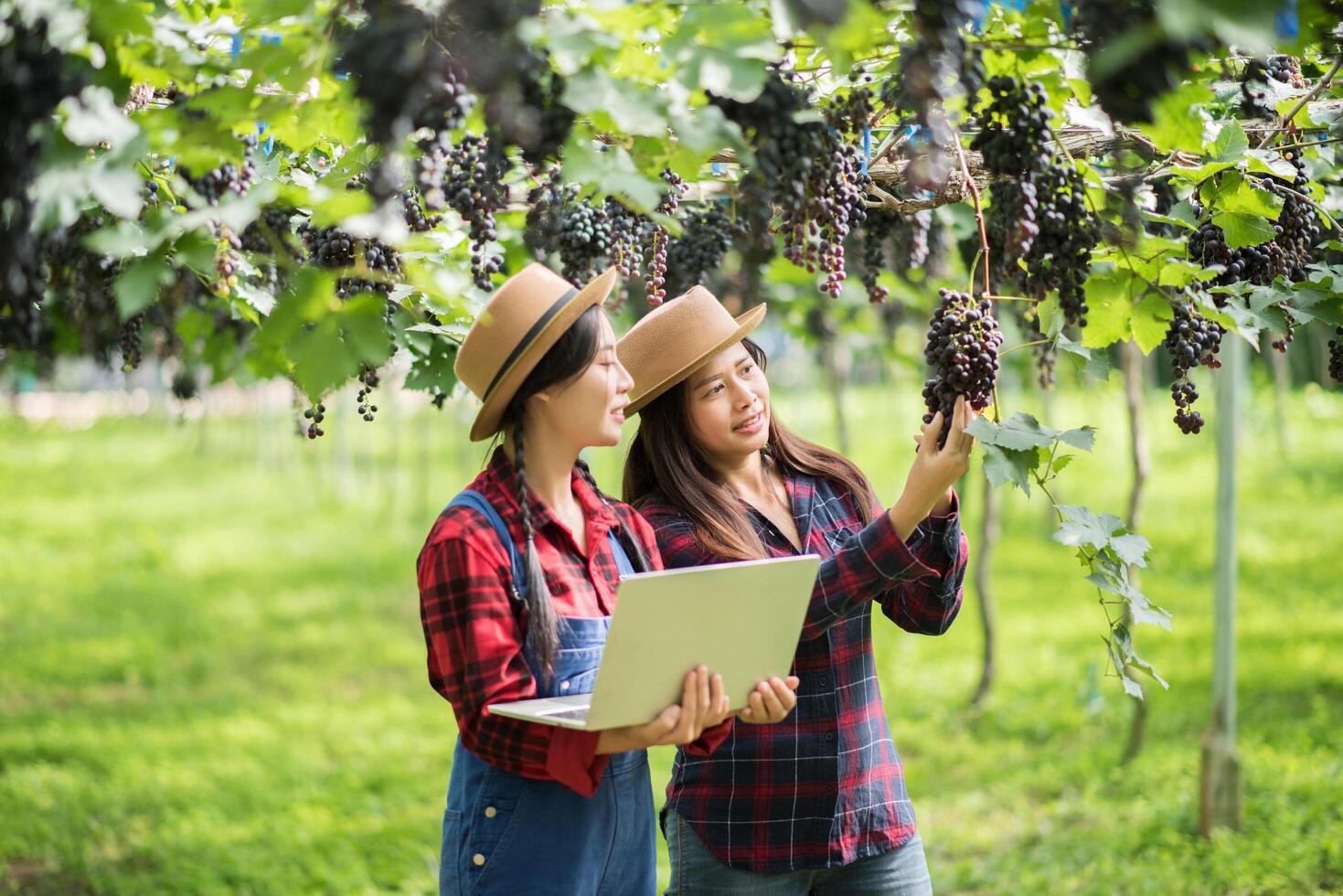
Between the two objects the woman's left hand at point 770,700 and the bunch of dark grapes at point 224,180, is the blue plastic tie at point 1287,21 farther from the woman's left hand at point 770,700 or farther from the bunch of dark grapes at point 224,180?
the bunch of dark grapes at point 224,180

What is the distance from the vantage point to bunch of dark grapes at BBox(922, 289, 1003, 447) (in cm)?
187

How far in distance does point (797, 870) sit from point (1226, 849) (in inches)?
107

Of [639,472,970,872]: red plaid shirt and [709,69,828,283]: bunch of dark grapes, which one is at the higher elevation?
→ [709,69,828,283]: bunch of dark grapes

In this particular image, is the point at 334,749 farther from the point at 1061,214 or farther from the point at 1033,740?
the point at 1061,214

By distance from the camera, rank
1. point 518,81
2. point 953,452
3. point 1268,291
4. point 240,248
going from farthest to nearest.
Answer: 1. point 1268,291
2. point 240,248
3. point 953,452
4. point 518,81

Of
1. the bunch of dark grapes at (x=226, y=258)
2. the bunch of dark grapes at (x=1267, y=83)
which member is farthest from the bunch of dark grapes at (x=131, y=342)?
the bunch of dark grapes at (x=1267, y=83)

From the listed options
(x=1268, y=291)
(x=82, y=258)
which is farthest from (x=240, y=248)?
(x=1268, y=291)

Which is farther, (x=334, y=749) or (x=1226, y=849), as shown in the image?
(x=334, y=749)

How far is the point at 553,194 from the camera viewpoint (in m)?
2.37

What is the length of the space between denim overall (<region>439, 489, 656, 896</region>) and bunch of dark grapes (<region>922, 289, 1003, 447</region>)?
25.9 inches

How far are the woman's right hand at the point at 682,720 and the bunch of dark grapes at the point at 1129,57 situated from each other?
927 mm

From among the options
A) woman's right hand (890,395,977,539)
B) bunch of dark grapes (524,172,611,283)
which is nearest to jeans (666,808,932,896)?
woman's right hand (890,395,977,539)

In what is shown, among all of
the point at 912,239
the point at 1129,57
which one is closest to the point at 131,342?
the point at 912,239

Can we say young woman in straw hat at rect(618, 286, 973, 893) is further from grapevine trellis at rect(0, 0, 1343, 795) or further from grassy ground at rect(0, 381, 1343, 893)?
grassy ground at rect(0, 381, 1343, 893)
